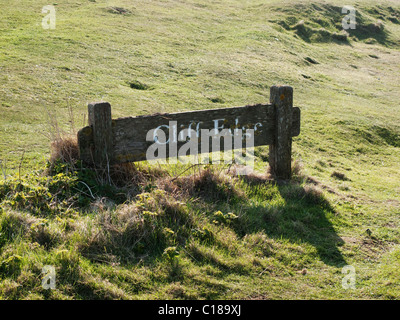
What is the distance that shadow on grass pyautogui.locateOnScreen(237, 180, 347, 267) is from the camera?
620 centimetres

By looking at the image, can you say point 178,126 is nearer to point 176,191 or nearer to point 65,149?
point 176,191

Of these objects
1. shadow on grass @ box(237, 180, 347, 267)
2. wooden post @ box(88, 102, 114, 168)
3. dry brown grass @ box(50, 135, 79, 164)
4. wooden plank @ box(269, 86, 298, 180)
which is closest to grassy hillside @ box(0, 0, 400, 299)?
shadow on grass @ box(237, 180, 347, 267)

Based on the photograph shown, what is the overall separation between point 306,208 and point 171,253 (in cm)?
275

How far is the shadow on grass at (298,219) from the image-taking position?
6.20 meters

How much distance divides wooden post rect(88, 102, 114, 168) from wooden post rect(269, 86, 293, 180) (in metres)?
2.96

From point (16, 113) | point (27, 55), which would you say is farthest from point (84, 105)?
point (27, 55)

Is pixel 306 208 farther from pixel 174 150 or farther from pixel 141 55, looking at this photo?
pixel 141 55

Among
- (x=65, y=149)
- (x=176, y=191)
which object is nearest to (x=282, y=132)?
(x=176, y=191)

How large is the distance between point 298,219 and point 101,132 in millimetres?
3166

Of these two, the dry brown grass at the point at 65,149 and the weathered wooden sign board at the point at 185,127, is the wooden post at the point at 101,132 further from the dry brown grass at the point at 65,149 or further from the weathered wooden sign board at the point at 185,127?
the dry brown grass at the point at 65,149

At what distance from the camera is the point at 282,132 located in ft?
25.8

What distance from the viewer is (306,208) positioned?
709cm

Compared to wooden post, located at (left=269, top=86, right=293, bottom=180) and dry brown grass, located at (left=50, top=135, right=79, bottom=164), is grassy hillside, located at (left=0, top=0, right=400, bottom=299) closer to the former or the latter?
dry brown grass, located at (left=50, top=135, right=79, bottom=164)
